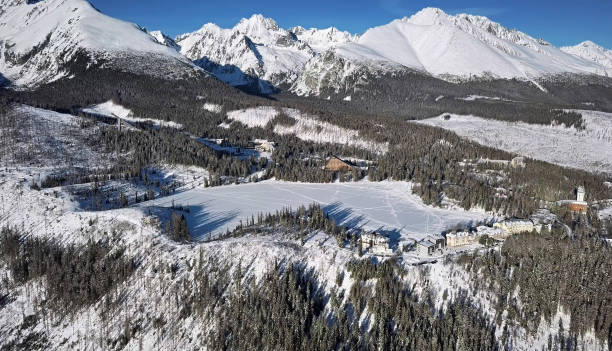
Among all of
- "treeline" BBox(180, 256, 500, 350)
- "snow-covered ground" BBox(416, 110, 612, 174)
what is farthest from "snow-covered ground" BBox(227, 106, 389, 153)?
"treeline" BBox(180, 256, 500, 350)

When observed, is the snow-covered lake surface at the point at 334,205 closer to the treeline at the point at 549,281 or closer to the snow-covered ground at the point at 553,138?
the treeline at the point at 549,281

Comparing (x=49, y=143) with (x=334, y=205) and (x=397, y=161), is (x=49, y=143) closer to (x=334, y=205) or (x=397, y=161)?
(x=334, y=205)

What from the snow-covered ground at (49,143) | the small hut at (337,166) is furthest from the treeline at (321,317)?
the snow-covered ground at (49,143)

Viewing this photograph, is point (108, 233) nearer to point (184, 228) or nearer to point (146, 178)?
point (184, 228)

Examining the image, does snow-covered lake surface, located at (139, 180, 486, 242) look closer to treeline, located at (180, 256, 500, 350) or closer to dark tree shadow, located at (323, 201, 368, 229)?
dark tree shadow, located at (323, 201, 368, 229)

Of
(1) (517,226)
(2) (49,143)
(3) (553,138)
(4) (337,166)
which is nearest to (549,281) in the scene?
(1) (517,226)

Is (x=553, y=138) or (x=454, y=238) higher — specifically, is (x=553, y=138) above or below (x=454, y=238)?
above

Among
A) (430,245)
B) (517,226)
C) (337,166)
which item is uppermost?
(337,166)
